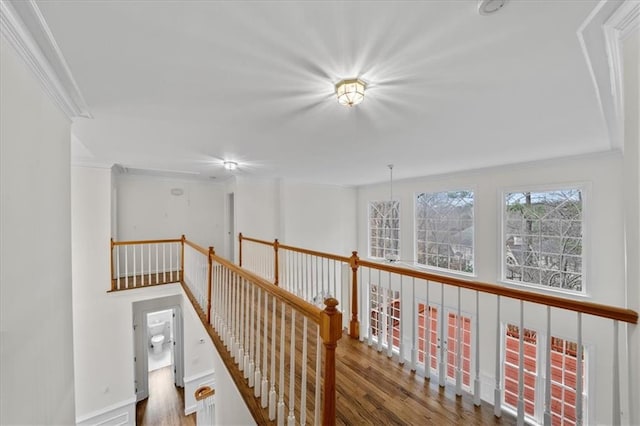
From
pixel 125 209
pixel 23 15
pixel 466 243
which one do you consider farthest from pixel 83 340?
pixel 466 243

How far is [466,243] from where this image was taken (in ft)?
17.9

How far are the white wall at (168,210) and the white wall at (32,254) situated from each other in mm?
4039

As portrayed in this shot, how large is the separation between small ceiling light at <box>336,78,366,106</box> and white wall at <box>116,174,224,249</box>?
5589 millimetres

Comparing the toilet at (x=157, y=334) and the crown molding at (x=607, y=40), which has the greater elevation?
the crown molding at (x=607, y=40)

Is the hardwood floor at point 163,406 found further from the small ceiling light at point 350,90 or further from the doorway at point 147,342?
the small ceiling light at point 350,90

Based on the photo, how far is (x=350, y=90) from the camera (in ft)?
6.16

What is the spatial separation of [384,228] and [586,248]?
13.5 ft

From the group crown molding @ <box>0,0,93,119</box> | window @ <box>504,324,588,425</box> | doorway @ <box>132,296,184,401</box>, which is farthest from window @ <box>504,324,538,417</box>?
doorway @ <box>132,296,184,401</box>

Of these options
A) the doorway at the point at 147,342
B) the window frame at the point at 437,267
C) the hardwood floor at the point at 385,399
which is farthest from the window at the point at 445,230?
the doorway at the point at 147,342

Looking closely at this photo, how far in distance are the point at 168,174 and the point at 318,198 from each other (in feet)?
12.3

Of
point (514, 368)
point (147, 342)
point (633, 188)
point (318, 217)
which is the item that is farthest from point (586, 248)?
point (147, 342)

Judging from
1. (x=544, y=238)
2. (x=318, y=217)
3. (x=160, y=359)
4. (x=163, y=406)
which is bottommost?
(x=160, y=359)

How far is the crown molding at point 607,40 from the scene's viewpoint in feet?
3.93

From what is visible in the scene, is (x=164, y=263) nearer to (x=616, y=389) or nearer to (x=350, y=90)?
(x=350, y=90)
